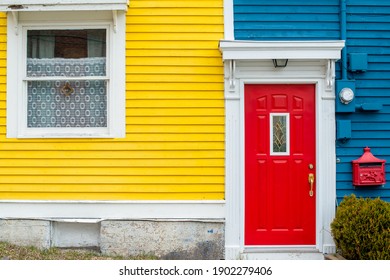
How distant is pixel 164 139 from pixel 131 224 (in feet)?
3.98

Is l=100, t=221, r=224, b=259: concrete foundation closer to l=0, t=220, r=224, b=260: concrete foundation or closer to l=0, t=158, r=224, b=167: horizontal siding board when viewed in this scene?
l=0, t=220, r=224, b=260: concrete foundation

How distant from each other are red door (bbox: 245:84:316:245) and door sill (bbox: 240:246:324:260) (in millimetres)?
78

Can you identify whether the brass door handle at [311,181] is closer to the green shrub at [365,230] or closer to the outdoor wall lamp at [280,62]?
the green shrub at [365,230]

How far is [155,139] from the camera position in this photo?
773 centimetres

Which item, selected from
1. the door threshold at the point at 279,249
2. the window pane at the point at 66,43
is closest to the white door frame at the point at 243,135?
the door threshold at the point at 279,249

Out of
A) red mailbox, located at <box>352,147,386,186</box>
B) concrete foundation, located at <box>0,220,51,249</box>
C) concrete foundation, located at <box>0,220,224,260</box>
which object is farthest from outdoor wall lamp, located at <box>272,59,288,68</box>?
concrete foundation, located at <box>0,220,51,249</box>

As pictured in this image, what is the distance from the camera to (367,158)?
7609mm

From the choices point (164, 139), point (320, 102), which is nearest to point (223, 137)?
point (164, 139)

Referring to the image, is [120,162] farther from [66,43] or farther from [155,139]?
[66,43]

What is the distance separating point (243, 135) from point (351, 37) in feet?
6.48

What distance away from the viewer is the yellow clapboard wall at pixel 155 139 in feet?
25.3

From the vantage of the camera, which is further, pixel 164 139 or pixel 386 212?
pixel 164 139

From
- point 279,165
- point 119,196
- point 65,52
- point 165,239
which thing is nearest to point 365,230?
point 279,165

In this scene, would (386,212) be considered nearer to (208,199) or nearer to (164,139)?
(208,199)
